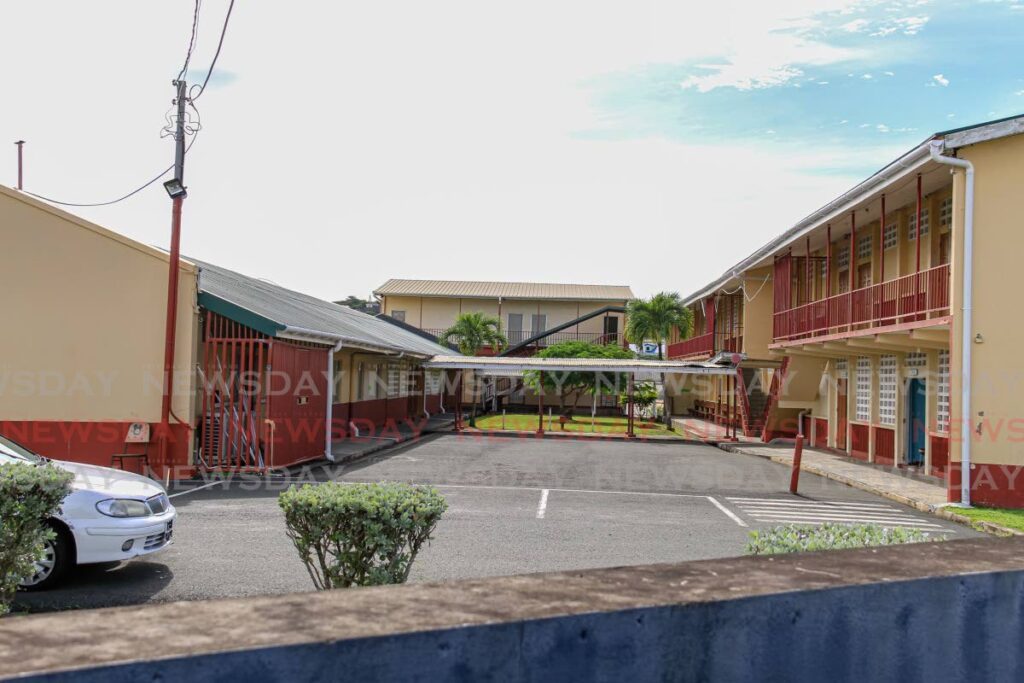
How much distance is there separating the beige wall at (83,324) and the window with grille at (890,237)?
1492cm

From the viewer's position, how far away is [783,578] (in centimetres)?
309

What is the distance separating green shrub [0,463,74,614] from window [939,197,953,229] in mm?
16615

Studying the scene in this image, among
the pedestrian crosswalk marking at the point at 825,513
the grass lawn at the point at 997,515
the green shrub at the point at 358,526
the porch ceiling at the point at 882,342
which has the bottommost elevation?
the pedestrian crosswalk marking at the point at 825,513

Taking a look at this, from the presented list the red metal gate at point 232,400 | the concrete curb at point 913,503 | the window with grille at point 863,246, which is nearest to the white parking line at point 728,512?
the concrete curb at point 913,503

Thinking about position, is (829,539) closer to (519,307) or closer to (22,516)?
(22,516)

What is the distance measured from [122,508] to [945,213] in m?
16.0

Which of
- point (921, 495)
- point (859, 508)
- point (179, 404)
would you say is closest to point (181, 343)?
point (179, 404)

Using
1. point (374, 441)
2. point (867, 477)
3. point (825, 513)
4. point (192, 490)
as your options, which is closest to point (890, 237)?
point (867, 477)

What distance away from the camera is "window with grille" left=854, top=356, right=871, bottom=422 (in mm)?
21641

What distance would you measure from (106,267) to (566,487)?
9029 millimetres

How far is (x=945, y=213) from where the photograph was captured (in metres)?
17.5

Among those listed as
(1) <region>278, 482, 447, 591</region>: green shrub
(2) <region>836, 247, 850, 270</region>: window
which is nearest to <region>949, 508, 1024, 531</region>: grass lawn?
(1) <region>278, 482, 447, 591</region>: green shrub

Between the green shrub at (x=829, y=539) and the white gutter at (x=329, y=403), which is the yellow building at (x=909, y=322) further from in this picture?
the white gutter at (x=329, y=403)

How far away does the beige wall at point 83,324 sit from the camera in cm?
1544
